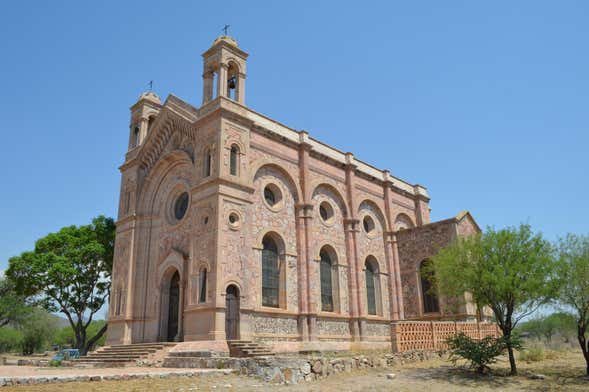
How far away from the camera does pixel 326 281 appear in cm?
2478

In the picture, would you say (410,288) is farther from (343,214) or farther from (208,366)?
(208,366)

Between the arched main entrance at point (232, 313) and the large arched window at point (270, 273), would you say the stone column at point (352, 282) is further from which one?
the arched main entrance at point (232, 313)

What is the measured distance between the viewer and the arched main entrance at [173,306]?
74.4 feet

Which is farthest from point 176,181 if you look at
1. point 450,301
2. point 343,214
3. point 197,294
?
point 450,301

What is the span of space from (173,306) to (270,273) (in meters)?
5.34

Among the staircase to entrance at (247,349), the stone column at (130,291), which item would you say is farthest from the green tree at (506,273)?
the stone column at (130,291)

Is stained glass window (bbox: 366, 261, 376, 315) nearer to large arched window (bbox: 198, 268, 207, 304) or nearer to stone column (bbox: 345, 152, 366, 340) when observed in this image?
stone column (bbox: 345, 152, 366, 340)

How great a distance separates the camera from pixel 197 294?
1952cm

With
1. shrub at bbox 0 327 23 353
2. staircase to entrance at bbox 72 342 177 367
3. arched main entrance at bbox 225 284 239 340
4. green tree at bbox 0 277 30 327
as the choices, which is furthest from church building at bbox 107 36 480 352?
shrub at bbox 0 327 23 353

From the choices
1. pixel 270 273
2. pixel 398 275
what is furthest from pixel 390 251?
pixel 270 273

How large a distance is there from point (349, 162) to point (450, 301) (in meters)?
9.78

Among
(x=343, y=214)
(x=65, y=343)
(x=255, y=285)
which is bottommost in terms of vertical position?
(x=65, y=343)

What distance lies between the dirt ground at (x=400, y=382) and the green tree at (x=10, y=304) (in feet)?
96.3

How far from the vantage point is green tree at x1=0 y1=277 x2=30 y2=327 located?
36.4m
